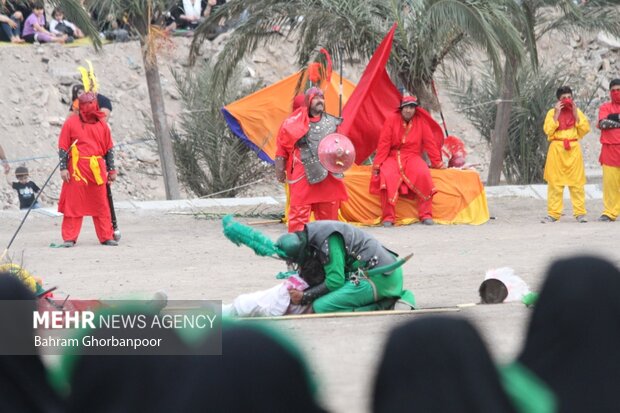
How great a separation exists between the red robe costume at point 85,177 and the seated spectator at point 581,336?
830 cm

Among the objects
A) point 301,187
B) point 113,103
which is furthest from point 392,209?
point 113,103

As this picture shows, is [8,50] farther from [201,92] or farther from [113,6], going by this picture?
[113,6]

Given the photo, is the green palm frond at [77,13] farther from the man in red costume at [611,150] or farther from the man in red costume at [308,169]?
the man in red costume at [611,150]

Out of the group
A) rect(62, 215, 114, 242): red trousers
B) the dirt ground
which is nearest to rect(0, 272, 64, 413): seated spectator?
the dirt ground

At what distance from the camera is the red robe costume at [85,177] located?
10.9 m

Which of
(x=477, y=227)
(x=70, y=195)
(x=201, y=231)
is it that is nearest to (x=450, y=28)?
(x=477, y=227)

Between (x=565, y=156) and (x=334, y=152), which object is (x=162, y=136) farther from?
(x=565, y=156)

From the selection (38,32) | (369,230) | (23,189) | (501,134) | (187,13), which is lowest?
(23,189)

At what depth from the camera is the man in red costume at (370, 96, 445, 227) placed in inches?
500

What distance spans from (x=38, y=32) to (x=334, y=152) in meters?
12.7

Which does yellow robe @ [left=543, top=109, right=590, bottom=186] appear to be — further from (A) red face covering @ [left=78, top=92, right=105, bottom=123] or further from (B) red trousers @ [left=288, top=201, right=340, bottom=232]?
(A) red face covering @ [left=78, top=92, right=105, bottom=123]

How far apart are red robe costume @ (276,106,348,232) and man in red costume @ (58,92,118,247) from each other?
1.60 meters

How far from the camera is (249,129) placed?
14562 millimetres

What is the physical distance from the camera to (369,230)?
12.5m
